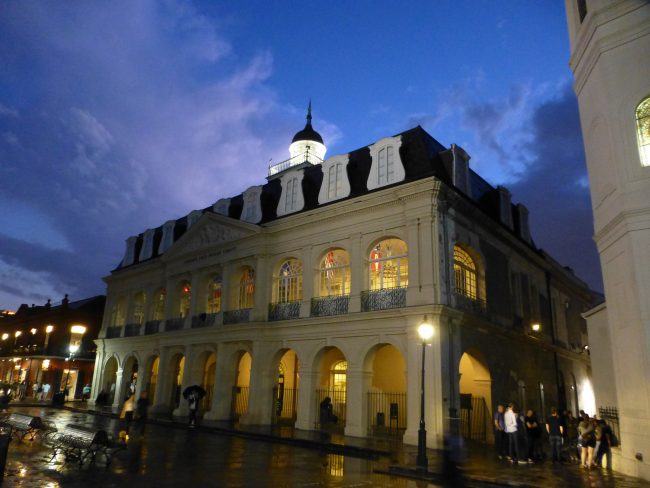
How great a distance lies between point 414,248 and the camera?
18.7 meters

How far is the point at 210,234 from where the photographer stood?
1081 inches

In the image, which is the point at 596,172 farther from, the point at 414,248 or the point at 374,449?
the point at 374,449

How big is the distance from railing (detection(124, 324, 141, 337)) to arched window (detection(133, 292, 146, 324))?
939 millimetres

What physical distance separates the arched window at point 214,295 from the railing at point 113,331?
32.8 ft

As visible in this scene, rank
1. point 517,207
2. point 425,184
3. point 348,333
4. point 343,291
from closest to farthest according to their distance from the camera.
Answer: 1. point 425,184
2. point 348,333
3. point 343,291
4. point 517,207

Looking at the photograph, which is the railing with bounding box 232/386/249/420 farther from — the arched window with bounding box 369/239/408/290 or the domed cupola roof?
the domed cupola roof

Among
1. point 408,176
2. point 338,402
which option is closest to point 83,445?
point 408,176

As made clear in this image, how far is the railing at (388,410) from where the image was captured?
20.1 metres

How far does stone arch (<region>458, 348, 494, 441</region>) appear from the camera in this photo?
783 inches

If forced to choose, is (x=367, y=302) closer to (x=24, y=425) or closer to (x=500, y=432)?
(x=500, y=432)

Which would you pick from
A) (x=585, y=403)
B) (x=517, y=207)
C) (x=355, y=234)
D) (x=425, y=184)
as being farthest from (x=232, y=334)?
(x=585, y=403)

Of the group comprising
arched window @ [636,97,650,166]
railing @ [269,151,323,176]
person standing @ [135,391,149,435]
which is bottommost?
person standing @ [135,391,149,435]

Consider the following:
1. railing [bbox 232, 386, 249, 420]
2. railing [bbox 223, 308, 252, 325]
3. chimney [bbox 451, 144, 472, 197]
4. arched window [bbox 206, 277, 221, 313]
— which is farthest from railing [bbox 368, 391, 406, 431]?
arched window [bbox 206, 277, 221, 313]

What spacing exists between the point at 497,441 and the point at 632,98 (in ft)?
34.1
